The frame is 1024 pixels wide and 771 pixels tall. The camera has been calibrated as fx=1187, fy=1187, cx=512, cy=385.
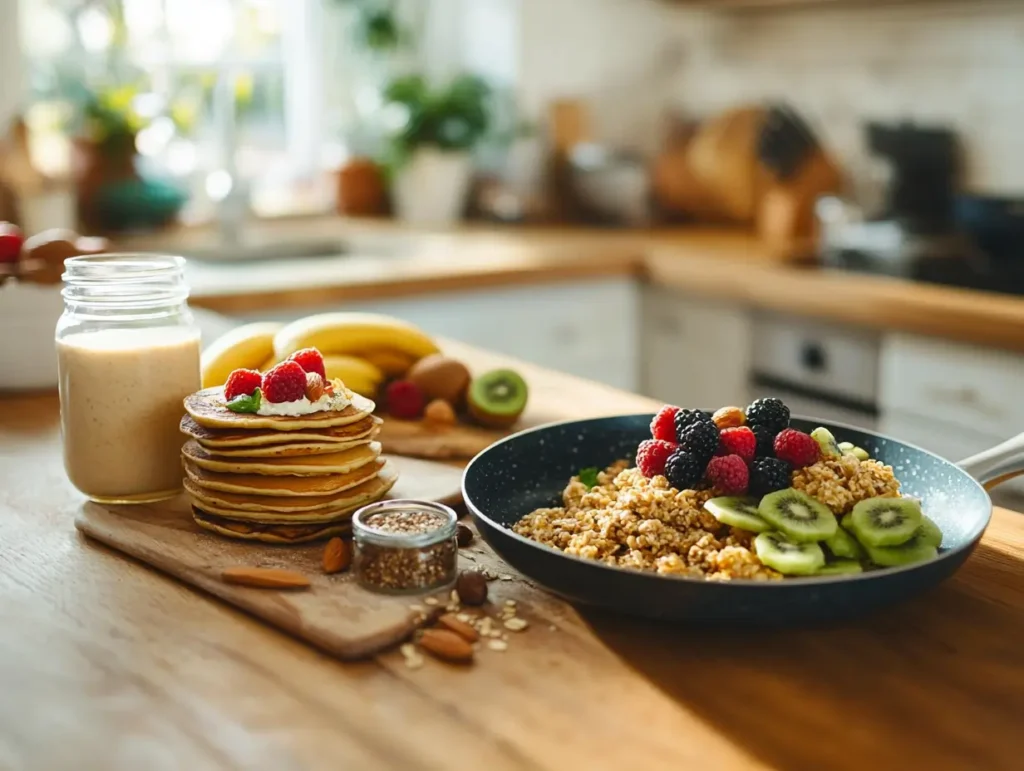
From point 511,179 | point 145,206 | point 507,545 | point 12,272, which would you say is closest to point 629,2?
point 511,179

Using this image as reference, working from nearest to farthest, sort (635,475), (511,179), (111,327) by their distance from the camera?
1. (635,475)
2. (111,327)
3. (511,179)

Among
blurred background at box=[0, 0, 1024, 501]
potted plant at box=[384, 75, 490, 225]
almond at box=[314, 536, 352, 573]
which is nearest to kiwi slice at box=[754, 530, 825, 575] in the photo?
almond at box=[314, 536, 352, 573]

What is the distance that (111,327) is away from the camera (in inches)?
52.7

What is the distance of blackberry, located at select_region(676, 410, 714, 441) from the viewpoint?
3.63 ft

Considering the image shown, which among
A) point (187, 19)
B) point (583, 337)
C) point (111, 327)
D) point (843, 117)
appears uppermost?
point (187, 19)

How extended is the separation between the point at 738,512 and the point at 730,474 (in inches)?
1.5

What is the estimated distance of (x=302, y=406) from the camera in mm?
1190

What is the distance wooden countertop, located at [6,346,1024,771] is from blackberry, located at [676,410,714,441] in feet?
0.66

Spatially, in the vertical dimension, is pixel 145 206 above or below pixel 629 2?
below

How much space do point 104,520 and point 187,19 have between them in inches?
111

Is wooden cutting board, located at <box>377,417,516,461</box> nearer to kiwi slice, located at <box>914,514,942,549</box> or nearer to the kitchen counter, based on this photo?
kiwi slice, located at <box>914,514,942,549</box>

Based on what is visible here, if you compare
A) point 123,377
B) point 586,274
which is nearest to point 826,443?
point 123,377

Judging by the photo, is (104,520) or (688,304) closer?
(104,520)

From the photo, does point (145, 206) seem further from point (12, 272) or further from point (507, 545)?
point (507, 545)
